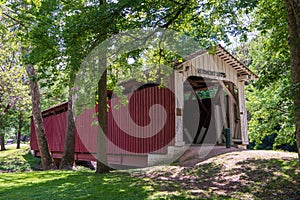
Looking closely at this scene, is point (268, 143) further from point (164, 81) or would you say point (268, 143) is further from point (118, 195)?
point (118, 195)

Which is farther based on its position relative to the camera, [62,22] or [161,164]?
[161,164]

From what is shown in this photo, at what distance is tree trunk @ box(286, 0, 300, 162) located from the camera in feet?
13.5

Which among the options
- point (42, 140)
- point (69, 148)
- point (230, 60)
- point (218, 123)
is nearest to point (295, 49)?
point (230, 60)

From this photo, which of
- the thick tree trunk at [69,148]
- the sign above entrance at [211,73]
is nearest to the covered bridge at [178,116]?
the sign above entrance at [211,73]

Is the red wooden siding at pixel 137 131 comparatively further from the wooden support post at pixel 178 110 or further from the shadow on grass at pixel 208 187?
the shadow on grass at pixel 208 187

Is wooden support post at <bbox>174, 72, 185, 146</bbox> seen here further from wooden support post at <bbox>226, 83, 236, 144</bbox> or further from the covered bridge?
wooden support post at <bbox>226, 83, 236, 144</bbox>

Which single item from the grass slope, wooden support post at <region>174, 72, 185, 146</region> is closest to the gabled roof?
wooden support post at <region>174, 72, 185, 146</region>

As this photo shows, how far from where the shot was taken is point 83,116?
13555 mm

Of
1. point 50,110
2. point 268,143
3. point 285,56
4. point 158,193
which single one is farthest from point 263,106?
point 50,110

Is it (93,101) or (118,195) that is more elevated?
(93,101)

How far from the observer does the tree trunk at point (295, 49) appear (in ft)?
13.5

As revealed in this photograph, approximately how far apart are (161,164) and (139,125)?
1805 millimetres

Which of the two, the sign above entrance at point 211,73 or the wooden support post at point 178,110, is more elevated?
the sign above entrance at point 211,73

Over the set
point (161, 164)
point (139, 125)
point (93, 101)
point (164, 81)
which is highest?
point (164, 81)
